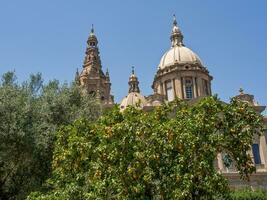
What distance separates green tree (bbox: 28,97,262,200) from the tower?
1432 inches

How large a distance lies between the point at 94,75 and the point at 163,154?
135 ft

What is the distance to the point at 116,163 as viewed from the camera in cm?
1304

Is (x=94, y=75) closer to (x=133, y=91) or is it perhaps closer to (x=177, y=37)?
(x=133, y=91)

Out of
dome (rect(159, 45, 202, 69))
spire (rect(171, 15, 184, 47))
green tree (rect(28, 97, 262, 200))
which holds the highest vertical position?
spire (rect(171, 15, 184, 47))

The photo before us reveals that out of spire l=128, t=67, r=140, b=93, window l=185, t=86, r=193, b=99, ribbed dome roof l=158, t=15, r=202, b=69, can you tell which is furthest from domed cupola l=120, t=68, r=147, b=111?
window l=185, t=86, r=193, b=99

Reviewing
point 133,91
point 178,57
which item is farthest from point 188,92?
point 133,91

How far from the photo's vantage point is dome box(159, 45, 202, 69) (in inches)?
2055

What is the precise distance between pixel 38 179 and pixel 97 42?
3964 cm

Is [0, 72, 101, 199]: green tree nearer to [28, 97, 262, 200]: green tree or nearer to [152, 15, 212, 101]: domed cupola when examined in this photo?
[28, 97, 262, 200]: green tree

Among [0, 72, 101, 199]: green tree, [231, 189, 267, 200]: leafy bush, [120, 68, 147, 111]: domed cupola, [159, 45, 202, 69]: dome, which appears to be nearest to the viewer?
[0, 72, 101, 199]: green tree

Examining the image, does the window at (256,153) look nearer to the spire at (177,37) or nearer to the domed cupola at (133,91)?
the domed cupola at (133,91)

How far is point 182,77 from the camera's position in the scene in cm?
5088

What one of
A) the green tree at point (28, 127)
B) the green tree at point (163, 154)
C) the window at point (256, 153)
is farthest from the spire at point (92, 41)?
the green tree at point (163, 154)

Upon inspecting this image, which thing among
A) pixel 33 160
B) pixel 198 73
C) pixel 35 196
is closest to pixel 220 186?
pixel 35 196
